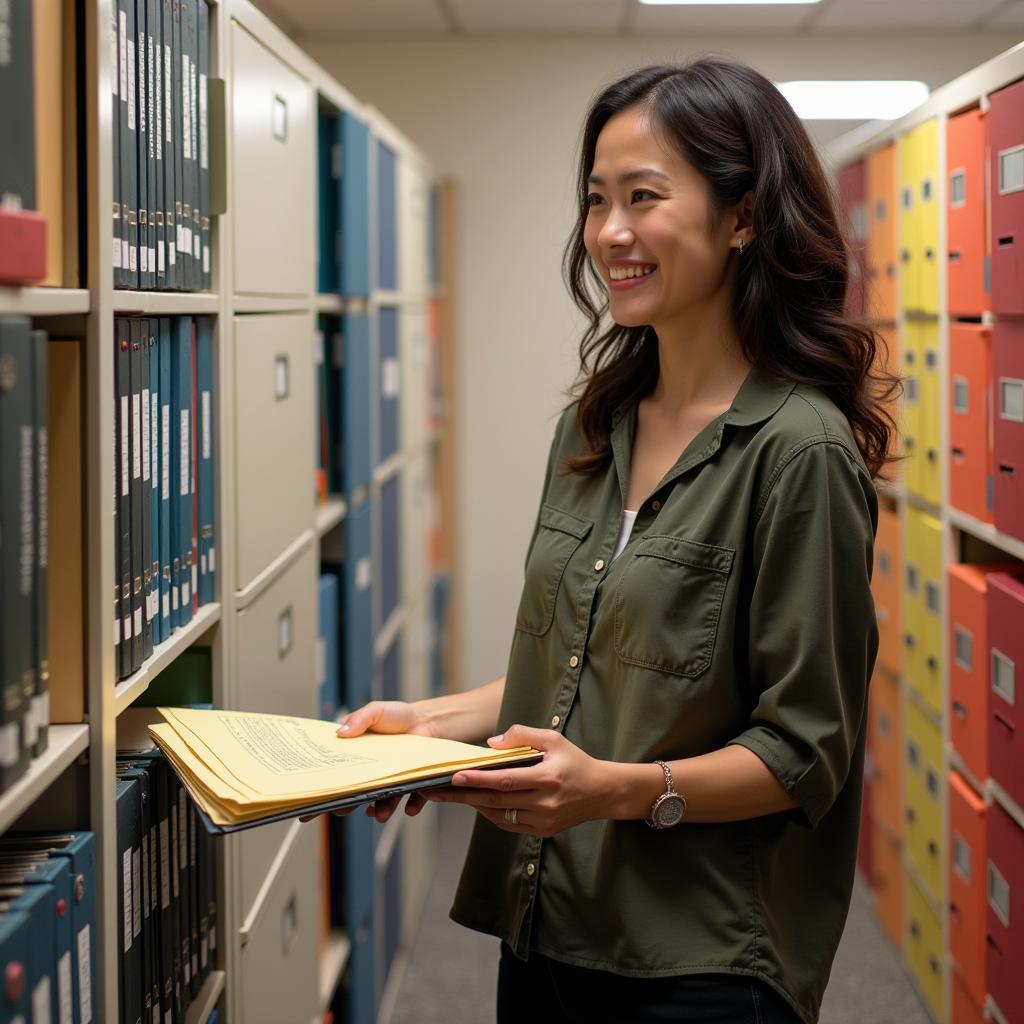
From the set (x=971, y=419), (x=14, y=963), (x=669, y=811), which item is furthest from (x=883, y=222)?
(x=14, y=963)

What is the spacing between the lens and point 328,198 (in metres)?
2.56

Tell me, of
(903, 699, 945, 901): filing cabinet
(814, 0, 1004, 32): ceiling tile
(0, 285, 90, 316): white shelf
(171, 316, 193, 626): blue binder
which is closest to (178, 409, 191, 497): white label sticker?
(171, 316, 193, 626): blue binder

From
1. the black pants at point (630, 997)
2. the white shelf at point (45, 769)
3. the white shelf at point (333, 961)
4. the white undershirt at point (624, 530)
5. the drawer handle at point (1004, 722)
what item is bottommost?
the white shelf at point (333, 961)

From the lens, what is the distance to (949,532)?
8.66ft

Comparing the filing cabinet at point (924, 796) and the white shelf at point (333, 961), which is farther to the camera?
the filing cabinet at point (924, 796)

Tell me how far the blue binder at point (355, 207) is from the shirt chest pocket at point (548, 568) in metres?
1.17

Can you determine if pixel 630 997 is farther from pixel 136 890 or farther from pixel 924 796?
pixel 924 796

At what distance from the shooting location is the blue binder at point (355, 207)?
2.52m

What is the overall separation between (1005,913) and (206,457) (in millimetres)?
1559

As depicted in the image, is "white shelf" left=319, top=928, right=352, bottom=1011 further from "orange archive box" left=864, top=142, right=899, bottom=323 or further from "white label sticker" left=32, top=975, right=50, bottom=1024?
"orange archive box" left=864, top=142, right=899, bottom=323

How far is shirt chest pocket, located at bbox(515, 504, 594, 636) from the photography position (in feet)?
4.81

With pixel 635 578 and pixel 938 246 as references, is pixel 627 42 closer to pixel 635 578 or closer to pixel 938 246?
pixel 938 246

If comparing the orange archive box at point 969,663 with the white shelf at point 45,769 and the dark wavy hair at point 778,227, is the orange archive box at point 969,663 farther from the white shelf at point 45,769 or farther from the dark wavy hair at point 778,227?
the white shelf at point 45,769

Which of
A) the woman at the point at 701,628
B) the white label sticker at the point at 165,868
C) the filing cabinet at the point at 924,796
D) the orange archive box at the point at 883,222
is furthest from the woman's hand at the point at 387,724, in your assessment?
the orange archive box at the point at 883,222
